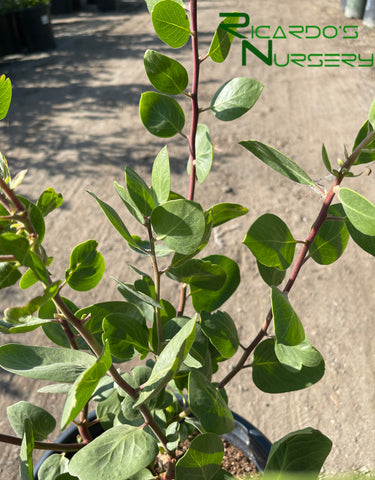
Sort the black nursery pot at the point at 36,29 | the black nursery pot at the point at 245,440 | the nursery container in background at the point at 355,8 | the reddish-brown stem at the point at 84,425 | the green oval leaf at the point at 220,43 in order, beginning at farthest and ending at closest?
the nursery container in background at the point at 355,8 → the black nursery pot at the point at 36,29 → the black nursery pot at the point at 245,440 → the reddish-brown stem at the point at 84,425 → the green oval leaf at the point at 220,43

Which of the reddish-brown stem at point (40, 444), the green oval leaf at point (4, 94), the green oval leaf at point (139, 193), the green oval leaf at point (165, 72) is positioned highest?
the green oval leaf at point (4, 94)

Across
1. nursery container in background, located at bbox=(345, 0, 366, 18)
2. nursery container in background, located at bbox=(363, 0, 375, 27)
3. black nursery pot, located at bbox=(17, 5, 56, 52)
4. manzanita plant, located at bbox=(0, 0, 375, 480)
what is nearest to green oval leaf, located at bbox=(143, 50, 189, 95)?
manzanita plant, located at bbox=(0, 0, 375, 480)

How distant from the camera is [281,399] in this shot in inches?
62.9

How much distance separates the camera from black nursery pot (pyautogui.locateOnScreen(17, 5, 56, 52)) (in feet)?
15.9

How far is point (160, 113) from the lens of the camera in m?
0.65

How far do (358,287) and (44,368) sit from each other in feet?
5.64

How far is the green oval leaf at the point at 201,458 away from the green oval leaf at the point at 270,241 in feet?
0.62

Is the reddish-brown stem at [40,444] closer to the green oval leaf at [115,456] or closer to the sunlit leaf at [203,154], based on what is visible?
the green oval leaf at [115,456]

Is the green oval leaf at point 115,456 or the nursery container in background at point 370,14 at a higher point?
the green oval leaf at point 115,456

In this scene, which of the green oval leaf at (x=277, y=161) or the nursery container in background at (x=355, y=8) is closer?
the green oval leaf at (x=277, y=161)

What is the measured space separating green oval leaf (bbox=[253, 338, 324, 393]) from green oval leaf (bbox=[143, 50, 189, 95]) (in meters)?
0.34

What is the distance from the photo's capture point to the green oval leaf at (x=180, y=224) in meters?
0.48

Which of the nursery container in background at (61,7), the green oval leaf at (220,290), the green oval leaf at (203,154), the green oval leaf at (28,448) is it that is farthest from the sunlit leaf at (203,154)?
the nursery container in background at (61,7)

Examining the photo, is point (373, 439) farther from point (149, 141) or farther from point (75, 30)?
point (75, 30)
